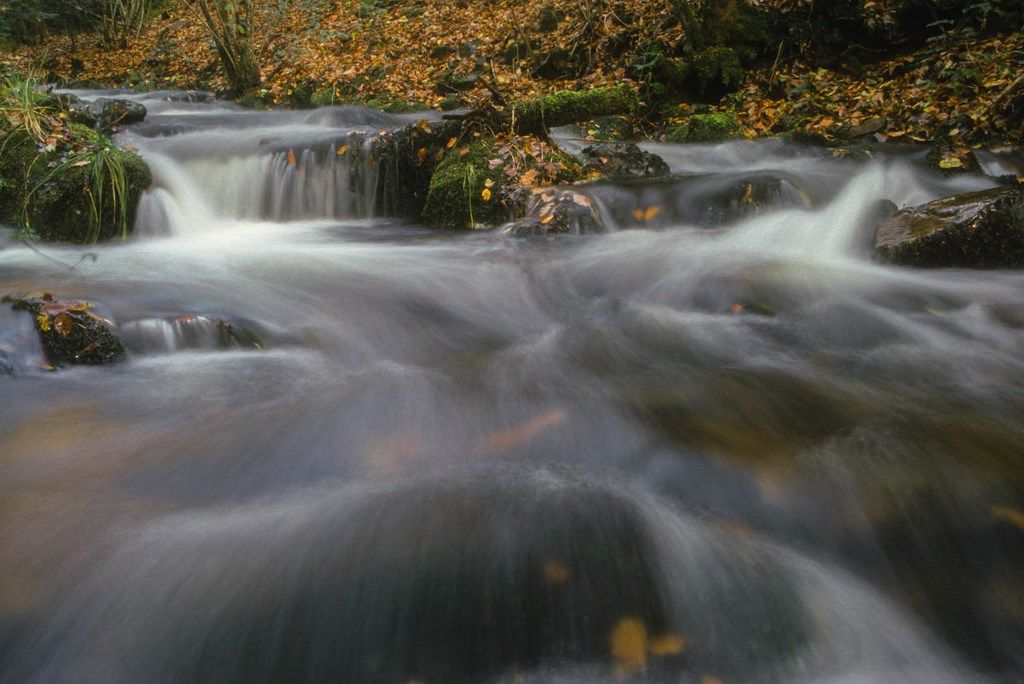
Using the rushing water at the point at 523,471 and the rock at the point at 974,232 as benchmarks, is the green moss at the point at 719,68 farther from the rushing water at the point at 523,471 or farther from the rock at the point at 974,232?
the rock at the point at 974,232

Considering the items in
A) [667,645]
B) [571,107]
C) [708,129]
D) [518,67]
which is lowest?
[667,645]

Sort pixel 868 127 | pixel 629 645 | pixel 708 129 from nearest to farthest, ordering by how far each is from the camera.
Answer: pixel 629 645 < pixel 868 127 < pixel 708 129

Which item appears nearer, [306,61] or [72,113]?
[72,113]

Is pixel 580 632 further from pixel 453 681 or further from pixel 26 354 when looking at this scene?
pixel 26 354

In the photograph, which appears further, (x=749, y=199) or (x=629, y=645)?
(x=749, y=199)

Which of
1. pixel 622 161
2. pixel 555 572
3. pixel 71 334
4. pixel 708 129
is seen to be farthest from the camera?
pixel 708 129

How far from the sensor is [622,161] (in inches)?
278

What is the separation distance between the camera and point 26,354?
11.4ft

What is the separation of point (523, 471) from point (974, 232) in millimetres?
3918

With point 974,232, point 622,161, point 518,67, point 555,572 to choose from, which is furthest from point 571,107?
point 555,572

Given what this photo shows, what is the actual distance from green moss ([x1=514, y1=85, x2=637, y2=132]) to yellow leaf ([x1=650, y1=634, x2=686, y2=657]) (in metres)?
5.75

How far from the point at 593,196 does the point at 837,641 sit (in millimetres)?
4834

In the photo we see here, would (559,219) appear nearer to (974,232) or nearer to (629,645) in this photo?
(974,232)

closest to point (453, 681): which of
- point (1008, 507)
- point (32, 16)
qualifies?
point (1008, 507)
